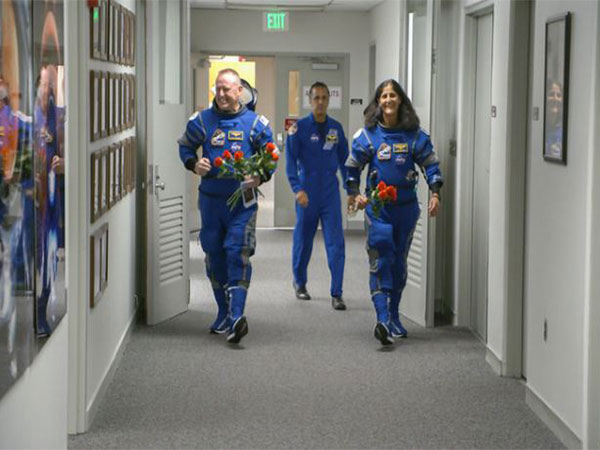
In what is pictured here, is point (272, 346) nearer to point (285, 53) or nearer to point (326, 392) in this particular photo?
point (326, 392)

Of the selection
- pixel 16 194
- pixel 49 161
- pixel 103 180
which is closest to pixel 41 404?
pixel 49 161

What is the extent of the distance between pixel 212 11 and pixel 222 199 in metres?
6.97

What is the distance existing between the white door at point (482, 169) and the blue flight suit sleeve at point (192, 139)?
1825 millimetres

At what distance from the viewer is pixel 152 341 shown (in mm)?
7191

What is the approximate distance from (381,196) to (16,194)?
4.11m

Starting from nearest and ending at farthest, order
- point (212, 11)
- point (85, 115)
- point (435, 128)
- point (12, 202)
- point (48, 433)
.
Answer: point (12, 202) → point (48, 433) → point (85, 115) → point (435, 128) → point (212, 11)

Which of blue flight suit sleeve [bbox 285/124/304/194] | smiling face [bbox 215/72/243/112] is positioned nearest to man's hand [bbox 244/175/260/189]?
smiling face [bbox 215/72/243/112]

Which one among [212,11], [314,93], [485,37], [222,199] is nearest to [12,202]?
[222,199]

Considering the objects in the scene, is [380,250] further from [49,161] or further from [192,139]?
[49,161]

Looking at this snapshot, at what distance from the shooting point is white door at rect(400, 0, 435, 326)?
7688mm

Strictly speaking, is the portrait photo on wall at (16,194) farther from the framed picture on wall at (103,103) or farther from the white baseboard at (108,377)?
the framed picture on wall at (103,103)

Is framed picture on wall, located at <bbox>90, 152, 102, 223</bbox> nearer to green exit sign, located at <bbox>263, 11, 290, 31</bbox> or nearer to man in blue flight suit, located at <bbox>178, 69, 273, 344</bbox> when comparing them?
man in blue flight suit, located at <bbox>178, 69, 273, 344</bbox>

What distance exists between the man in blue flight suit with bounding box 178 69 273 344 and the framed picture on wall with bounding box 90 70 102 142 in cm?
161

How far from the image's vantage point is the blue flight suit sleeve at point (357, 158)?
23.1 feet
